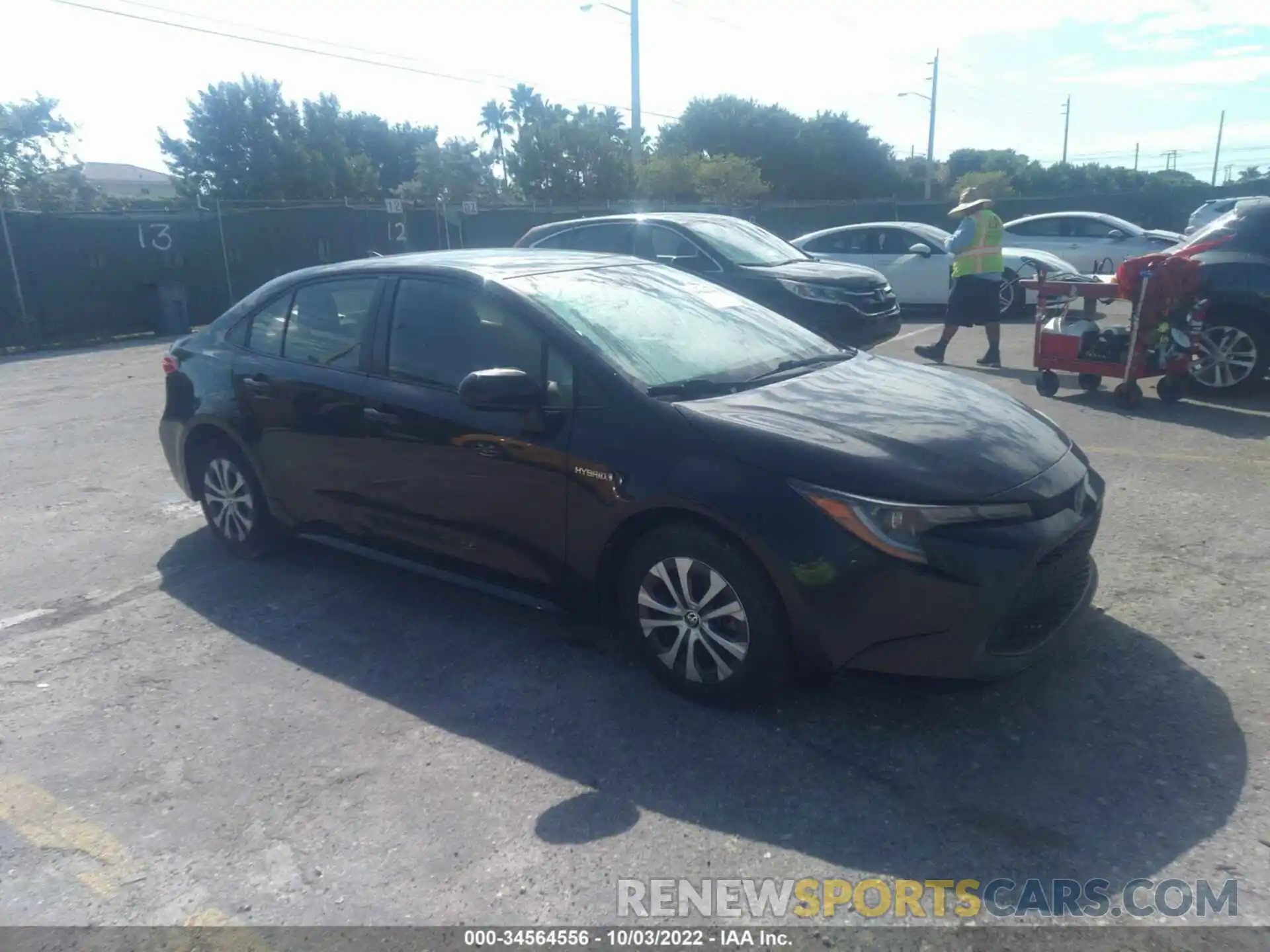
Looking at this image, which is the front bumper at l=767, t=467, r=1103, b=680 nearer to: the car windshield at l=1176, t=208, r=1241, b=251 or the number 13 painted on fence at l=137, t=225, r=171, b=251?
the car windshield at l=1176, t=208, r=1241, b=251

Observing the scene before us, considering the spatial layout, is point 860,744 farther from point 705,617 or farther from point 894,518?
point 894,518

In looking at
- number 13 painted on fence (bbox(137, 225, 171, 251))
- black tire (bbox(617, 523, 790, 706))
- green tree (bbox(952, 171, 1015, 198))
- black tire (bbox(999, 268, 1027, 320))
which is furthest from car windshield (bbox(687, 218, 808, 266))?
green tree (bbox(952, 171, 1015, 198))

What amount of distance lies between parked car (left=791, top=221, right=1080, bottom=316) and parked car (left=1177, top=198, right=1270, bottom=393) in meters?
6.47

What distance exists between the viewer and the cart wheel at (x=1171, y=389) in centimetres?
859

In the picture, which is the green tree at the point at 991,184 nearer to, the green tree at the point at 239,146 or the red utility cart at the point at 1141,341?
the green tree at the point at 239,146

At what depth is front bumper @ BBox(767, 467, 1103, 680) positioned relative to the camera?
10.7 feet

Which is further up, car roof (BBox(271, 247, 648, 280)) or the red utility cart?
car roof (BBox(271, 247, 648, 280))

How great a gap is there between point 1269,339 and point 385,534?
24.9 ft

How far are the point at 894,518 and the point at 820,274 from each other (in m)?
7.28

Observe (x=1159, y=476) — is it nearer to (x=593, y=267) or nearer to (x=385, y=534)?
(x=593, y=267)

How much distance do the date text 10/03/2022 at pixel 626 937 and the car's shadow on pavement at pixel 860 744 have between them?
0.25 m

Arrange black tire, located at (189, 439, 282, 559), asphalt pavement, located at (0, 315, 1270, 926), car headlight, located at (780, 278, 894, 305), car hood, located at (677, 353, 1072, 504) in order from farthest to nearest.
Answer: car headlight, located at (780, 278, 894, 305)
black tire, located at (189, 439, 282, 559)
car hood, located at (677, 353, 1072, 504)
asphalt pavement, located at (0, 315, 1270, 926)

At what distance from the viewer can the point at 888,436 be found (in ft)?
11.8

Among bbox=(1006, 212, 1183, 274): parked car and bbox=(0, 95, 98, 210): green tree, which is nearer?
bbox=(1006, 212, 1183, 274): parked car
